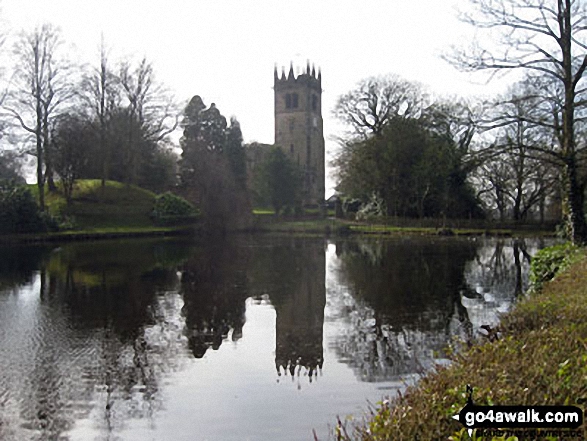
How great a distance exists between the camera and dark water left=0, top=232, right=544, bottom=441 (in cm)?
613

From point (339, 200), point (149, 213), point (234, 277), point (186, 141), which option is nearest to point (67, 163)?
point (149, 213)

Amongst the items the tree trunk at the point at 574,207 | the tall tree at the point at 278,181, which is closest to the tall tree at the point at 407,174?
the tall tree at the point at 278,181

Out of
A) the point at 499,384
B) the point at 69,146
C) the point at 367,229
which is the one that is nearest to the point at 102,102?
the point at 69,146

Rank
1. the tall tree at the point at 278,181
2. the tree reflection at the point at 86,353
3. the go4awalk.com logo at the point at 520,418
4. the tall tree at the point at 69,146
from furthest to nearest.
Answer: the tall tree at the point at 278,181
the tall tree at the point at 69,146
the tree reflection at the point at 86,353
the go4awalk.com logo at the point at 520,418

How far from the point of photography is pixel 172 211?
44.4m

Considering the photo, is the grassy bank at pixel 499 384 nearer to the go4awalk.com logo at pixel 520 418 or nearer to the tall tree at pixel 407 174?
the go4awalk.com logo at pixel 520 418

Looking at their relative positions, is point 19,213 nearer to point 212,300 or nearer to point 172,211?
point 172,211

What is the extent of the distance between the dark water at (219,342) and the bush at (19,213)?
42.7 ft

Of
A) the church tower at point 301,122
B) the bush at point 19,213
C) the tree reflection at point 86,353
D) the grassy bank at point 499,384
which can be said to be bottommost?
the tree reflection at point 86,353

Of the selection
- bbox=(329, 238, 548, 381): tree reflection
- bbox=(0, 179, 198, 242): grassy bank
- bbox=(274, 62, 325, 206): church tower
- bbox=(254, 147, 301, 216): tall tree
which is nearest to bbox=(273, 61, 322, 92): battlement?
bbox=(274, 62, 325, 206): church tower

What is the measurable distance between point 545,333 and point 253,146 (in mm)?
80882

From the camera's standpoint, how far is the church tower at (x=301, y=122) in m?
87.9

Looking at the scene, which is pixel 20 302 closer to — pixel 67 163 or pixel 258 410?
pixel 258 410

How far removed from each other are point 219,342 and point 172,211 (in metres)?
36.0
